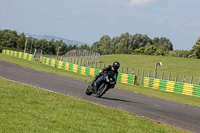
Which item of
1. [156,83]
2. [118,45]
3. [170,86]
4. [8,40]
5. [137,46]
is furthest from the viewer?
[137,46]

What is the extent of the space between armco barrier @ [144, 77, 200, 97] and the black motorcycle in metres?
15.1

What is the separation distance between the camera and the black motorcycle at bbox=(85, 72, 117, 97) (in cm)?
1426

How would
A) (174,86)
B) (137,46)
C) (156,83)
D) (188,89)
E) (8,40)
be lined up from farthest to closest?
(137,46), (8,40), (156,83), (174,86), (188,89)

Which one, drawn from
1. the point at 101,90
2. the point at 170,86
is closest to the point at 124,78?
the point at 170,86

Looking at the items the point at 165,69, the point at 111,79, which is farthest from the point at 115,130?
the point at 165,69

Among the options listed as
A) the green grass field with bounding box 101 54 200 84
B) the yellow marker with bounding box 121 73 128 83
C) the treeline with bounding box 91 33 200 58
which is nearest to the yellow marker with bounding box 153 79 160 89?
the yellow marker with bounding box 121 73 128 83

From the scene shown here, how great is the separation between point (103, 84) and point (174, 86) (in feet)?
56.6

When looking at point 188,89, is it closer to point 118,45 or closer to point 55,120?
point 55,120

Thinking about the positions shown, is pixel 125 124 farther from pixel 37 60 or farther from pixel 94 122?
pixel 37 60

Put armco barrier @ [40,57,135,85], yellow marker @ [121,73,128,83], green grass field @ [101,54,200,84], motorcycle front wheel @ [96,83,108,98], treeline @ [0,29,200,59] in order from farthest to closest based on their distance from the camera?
treeline @ [0,29,200,59] → green grass field @ [101,54,200,84] → yellow marker @ [121,73,128,83] → armco barrier @ [40,57,135,85] → motorcycle front wheel @ [96,83,108,98]

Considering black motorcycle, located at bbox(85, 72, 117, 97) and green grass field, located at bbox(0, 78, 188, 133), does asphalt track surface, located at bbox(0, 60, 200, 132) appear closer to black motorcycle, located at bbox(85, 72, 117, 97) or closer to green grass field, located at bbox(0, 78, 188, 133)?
black motorcycle, located at bbox(85, 72, 117, 97)

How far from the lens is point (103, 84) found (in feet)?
48.8

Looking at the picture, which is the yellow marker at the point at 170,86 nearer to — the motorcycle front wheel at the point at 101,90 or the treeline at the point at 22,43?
the motorcycle front wheel at the point at 101,90

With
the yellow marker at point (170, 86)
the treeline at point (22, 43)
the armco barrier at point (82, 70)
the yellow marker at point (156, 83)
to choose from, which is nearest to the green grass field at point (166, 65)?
the armco barrier at point (82, 70)
